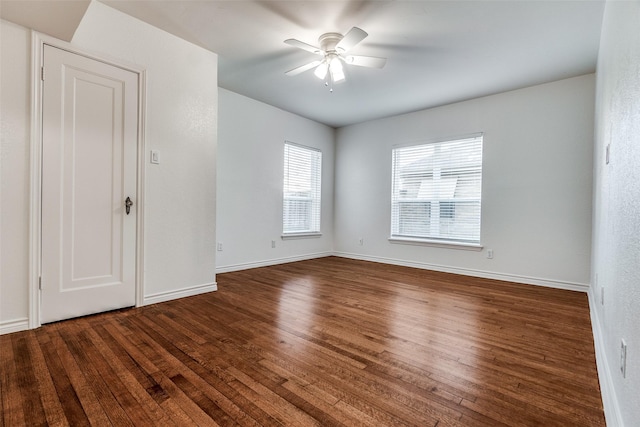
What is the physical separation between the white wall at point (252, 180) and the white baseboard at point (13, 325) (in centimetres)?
218

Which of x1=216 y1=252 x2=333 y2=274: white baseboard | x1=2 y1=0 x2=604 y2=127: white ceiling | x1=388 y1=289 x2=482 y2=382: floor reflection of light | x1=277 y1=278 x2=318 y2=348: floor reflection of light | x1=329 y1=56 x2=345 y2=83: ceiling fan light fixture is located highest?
x1=2 y1=0 x2=604 y2=127: white ceiling

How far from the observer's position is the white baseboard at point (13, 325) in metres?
2.11

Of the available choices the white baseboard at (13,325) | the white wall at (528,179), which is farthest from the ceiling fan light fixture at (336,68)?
the white baseboard at (13,325)

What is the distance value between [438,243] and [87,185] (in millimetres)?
4452

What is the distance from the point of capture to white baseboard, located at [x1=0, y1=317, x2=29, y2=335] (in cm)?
211

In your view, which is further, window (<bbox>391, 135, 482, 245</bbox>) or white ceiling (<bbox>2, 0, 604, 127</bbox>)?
window (<bbox>391, 135, 482, 245</bbox>)

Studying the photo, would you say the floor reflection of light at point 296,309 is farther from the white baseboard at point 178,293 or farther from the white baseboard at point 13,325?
the white baseboard at point 13,325

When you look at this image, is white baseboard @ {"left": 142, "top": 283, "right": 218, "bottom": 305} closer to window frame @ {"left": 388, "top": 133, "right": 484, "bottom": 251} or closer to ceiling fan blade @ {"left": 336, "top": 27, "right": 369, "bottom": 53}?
ceiling fan blade @ {"left": 336, "top": 27, "right": 369, "bottom": 53}

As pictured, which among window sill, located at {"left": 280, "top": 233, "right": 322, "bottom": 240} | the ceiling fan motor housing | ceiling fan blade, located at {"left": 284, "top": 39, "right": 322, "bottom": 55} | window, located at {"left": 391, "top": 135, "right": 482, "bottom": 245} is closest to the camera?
ceiling fan blade, located at {"left": 284, "top": 39, "right": 322, "bottom": 55}

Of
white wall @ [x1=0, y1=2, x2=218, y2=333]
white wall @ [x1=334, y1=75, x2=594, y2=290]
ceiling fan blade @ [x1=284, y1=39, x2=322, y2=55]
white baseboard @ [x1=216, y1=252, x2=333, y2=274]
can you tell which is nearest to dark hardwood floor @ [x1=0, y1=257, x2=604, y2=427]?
white wall @ [x1=0, y1=2, x2=218, y2=333]

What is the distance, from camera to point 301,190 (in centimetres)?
551

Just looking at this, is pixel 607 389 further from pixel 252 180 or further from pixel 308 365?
pixel 252 180

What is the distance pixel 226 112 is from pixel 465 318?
3.91 m

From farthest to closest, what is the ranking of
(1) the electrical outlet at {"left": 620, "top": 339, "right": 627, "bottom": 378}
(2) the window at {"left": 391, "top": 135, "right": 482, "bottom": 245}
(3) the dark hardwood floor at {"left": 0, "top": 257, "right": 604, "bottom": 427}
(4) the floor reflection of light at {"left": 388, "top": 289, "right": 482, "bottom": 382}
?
(2) the window at {"left": 391, "top": 135, "right": 482, "bottom": 245}
(4) the floor reflection of light at {"left": 388, "top": 289, "right": 482, "bottom": 382}
(3) the dark hardwood floor at {"left": 0, "top": 257, "right": 604, "bottom": 427}
(1) the electrical outlet at {"left": 620, "top": 339, "right": 627, "bottom": 378}
